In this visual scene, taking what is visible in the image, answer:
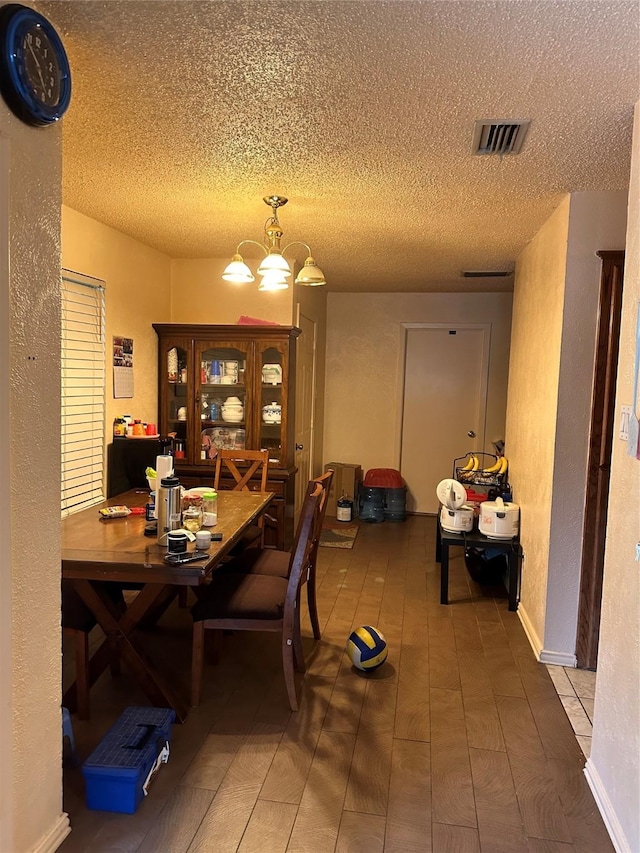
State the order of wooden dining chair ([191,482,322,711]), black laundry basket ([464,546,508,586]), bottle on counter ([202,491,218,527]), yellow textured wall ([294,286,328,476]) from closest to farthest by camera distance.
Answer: wooden dining chair ([191,482,322,711]) < bottle on counter ([202,491,218,527]) < black laundry basket ([464,546,508,586]) < yellow textured wall ([294,286,328,476])

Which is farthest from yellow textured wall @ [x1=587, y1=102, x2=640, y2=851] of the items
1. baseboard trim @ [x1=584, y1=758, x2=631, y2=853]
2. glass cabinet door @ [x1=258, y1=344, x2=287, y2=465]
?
glass cabinet door @ [x1=258, y1=344, x2=287, y2=465]

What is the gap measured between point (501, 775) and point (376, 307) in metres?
4.82

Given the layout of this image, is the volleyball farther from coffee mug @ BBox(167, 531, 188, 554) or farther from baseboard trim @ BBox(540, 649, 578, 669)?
coffee mug @ BBox(167, 531, 188, 554)

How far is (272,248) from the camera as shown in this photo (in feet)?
9.91

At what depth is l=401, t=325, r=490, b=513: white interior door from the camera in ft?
20.0

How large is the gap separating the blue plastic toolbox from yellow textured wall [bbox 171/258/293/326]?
10.4 ft

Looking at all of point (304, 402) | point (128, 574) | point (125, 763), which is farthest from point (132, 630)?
point (304, 402)

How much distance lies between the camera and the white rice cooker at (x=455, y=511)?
12.6ft

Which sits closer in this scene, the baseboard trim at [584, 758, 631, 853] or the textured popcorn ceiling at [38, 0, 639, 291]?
the textured popcorn ceiling at [38, 0, 639, 291]

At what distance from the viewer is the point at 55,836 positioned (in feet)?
5.70

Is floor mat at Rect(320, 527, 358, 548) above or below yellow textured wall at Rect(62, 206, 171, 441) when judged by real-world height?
below

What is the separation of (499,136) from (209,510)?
2079mm

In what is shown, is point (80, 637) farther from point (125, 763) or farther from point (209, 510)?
point (209, 510)

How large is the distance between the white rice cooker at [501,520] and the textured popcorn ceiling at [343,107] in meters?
1.74
